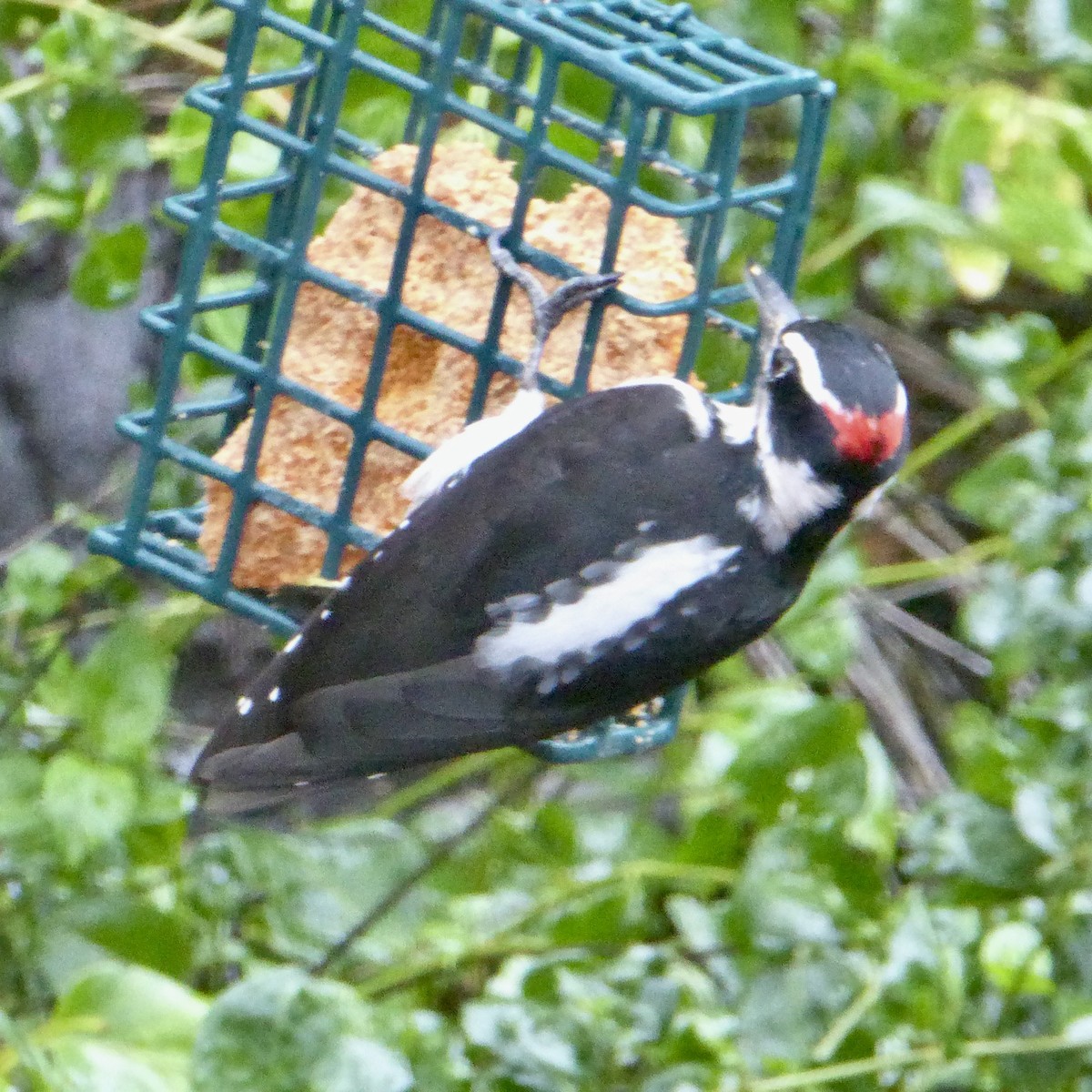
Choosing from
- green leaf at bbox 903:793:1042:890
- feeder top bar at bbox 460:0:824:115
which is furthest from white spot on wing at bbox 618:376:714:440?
green leaf at bbox 903:793:1042:890

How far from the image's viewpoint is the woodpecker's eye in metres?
1.60

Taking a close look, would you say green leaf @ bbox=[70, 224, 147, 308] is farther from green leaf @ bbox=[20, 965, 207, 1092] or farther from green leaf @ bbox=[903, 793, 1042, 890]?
green leaf @ bbox=[903, 793, 1042, 890]

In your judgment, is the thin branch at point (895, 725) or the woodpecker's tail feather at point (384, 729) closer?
the woodpecker's tail feather at point (384, 729)

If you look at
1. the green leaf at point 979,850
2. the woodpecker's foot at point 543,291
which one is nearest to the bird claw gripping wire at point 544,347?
the woodpecker's foot at point 543,291

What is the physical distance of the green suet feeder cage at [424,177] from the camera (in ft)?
5.46

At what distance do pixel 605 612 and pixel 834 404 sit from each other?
26 centimetres

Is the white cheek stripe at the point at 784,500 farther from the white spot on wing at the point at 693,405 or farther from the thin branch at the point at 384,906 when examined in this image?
the thin branch at the point at 384,906

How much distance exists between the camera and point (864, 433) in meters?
1.55

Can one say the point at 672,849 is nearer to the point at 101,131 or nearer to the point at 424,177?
the point at 424,177

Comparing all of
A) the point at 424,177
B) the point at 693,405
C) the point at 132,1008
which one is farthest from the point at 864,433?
the point at 132,1008

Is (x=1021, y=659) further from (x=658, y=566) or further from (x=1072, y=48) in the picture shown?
(x=1072, y=48)

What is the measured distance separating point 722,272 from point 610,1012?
83 cm

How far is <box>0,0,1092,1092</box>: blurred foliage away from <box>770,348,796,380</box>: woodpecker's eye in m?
0.37

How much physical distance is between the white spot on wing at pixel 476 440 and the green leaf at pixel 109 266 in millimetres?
451
